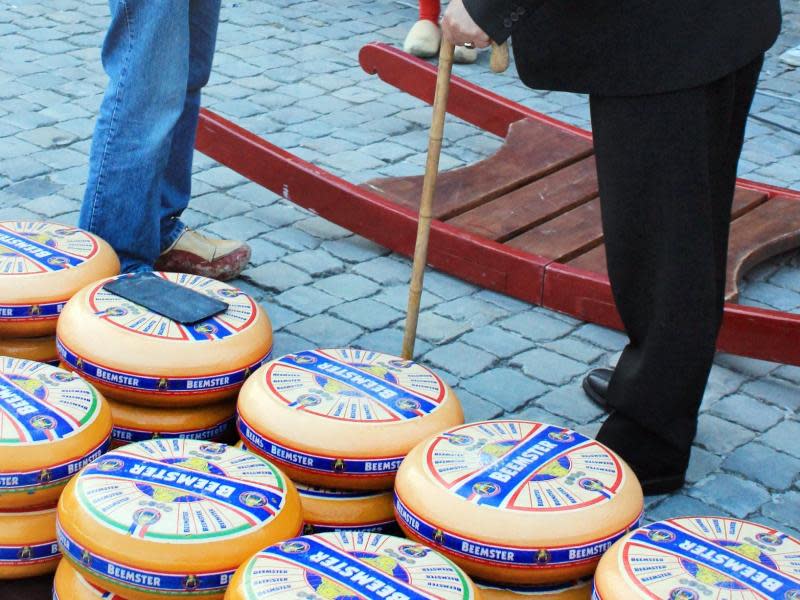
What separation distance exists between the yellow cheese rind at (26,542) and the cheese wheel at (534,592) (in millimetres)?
749

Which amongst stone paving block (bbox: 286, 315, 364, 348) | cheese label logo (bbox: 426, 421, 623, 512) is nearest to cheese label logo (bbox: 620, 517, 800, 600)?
cheese label logo (bbox: 426, 421, 623, 512)

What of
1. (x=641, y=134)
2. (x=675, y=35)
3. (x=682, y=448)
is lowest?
(x=682, y=448)

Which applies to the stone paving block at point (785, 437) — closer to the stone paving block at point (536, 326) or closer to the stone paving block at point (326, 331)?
the stone paving block at point (536, 326)

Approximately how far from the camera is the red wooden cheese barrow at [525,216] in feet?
11.1

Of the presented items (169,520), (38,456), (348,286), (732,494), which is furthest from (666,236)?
(348,286)

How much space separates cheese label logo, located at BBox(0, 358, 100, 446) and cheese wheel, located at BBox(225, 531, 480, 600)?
1.65 feet

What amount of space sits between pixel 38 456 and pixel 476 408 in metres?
1.30

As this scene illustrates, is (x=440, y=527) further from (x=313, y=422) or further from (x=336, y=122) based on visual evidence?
(x=336, y=122)

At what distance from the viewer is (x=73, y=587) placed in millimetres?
1882

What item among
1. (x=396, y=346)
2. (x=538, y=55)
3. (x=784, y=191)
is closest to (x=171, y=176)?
(x=396, y=346)

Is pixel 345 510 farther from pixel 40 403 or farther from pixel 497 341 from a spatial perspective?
pixel 497 341

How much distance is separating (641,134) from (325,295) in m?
1.43

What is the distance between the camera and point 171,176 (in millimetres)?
3416

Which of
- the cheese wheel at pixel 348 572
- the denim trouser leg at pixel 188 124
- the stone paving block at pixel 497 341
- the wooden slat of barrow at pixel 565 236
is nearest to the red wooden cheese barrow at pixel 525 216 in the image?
the wooden slat of barrow at pixel 565 236
